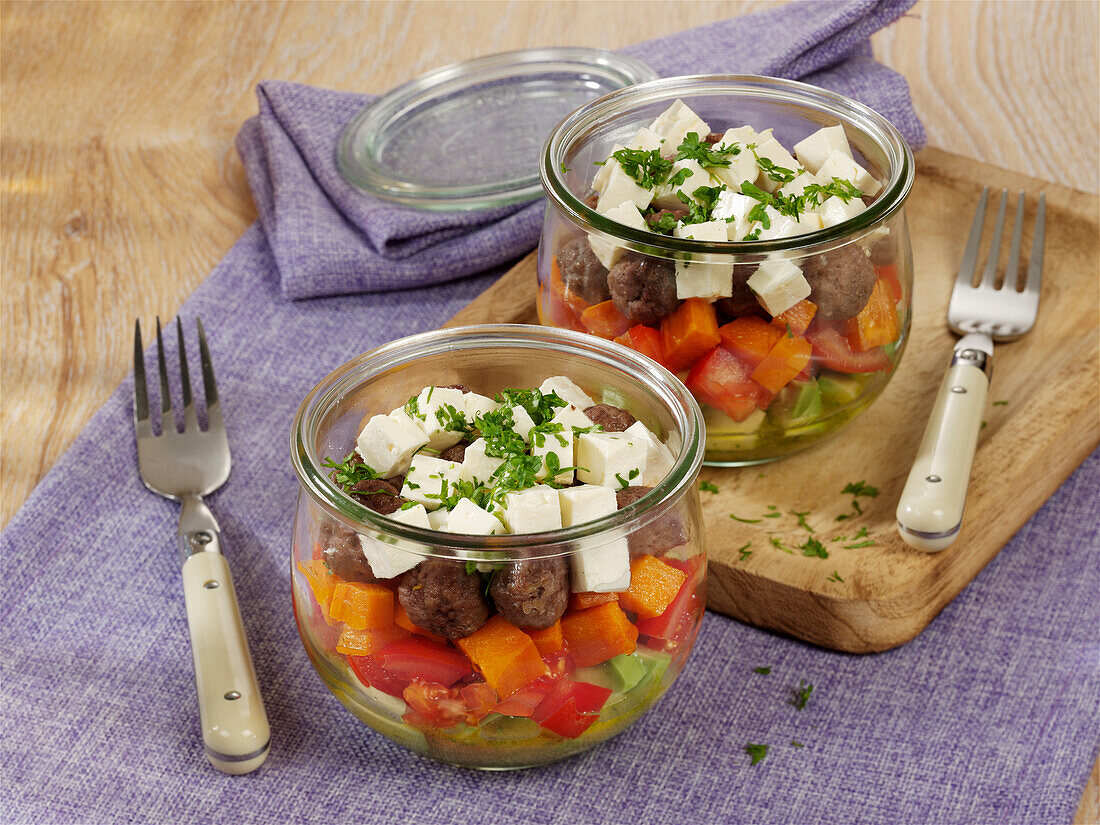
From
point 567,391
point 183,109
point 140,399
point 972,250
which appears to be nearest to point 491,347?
point 567,391

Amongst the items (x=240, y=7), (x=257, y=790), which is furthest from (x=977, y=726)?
(x=240, y=7)

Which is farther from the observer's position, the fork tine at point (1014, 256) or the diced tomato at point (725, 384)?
the fork tine at point (1014, 256)

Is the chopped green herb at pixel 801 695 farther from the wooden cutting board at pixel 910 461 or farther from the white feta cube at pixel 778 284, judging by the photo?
the white feta cube at pixel 778 284

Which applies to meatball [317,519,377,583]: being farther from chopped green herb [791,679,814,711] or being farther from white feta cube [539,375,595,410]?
chopped green herb [791,679,814,711]

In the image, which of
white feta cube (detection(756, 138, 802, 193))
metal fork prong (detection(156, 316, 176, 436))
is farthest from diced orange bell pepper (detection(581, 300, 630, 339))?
metal fork prong (detection(156, 316, 176, 436))

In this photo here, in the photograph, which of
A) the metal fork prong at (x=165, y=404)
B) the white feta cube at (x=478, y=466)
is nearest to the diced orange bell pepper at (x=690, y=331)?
the white feta cube at (x=478, y=466)

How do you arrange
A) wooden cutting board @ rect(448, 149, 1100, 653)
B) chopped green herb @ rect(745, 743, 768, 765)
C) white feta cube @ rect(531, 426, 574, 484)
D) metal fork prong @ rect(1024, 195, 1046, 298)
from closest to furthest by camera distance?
1. white feta cube @ rect(531, 426, 574, 484)
2. chopped green herb @ rect(745, 743, 768, 765)
3. wooden cutting board @ rect(448, 149, 1100, 653)
4. metal fork prong @ rect(1024, 195, 1046, 298)

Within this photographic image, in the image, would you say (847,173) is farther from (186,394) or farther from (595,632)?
(186,394)
